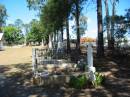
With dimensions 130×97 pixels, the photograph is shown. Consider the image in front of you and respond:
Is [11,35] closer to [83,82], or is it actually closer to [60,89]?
[60,89]

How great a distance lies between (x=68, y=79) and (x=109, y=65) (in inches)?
231

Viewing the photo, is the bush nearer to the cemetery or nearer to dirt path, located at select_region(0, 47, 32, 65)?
the cemetery

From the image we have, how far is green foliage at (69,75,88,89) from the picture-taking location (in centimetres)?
1338

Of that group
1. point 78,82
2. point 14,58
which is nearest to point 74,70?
point 78,82

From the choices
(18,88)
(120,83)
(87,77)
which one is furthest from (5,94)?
(120,83)

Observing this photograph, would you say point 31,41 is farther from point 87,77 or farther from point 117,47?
point 87,77

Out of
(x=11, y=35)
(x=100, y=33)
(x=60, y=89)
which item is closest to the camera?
(x=60, y=89)

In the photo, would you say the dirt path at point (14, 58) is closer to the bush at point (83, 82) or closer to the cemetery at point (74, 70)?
the cemetery at point (74, 70)

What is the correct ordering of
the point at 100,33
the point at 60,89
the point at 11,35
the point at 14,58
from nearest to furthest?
the point at 60,89
the point at 100,33
the point at 14,58
the point at 11,35

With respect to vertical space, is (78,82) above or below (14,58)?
below

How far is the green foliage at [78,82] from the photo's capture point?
43.9 feet

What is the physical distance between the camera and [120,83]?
47.9ft

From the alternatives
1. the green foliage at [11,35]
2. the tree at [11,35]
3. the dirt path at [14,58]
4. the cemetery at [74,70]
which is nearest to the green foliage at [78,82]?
the cemetery at [74,70]

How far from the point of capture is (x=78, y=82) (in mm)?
13539
